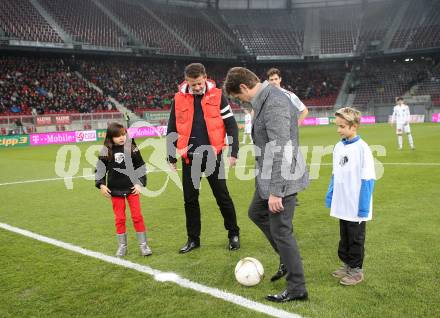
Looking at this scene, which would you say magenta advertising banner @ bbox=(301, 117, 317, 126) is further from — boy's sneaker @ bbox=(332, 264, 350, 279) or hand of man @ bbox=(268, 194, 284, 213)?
hand of man @ bbox=(268, 194, 284, 213)

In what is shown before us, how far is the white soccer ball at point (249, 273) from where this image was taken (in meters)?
4.38

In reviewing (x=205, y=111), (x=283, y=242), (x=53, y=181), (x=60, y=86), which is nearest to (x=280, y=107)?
(x=283, y=242)

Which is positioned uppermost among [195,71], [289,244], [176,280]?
[195,71]

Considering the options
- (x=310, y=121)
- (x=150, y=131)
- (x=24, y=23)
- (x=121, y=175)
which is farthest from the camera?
(x=310, y=121)

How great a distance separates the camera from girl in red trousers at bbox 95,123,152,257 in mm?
Answer: 5438

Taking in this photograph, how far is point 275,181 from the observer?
12.2 feet

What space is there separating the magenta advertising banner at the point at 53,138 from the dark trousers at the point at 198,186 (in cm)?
2516

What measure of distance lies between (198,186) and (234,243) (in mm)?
884

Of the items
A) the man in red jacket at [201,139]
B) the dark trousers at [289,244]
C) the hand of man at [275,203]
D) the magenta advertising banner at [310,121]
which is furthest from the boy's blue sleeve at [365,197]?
the magenta advertising banner at [310,121]

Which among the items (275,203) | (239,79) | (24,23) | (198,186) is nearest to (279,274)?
(275,203)

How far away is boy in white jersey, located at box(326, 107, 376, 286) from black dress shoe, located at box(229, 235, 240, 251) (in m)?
1.53

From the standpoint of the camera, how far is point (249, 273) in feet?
14.4

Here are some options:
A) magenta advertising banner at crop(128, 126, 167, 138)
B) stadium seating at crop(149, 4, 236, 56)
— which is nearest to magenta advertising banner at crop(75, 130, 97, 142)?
magenta advertising banner at crop(128, 126, 167, 138)

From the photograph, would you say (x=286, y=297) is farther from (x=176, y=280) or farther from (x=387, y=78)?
(x=387, y=78)
